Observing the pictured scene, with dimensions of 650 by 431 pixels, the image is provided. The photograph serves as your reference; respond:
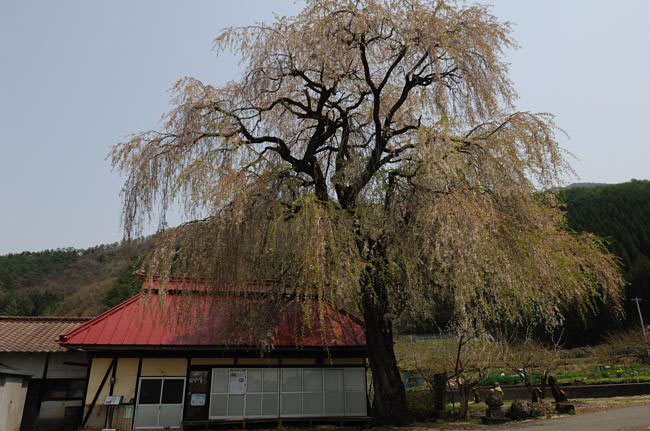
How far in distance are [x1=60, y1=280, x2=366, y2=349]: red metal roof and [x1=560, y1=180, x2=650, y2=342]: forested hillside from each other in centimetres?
3067

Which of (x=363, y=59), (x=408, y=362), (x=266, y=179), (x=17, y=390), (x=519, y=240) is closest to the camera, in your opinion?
(x=519, y=240)

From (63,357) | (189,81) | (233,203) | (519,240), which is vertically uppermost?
(189,81)

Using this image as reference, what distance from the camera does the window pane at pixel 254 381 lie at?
10.7 meters

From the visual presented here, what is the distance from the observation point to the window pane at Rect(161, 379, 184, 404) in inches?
412

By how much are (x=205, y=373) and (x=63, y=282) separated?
50.5 meters

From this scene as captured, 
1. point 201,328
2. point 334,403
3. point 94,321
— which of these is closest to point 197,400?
point 201,328

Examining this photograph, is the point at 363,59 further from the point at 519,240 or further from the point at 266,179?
the point at 519,240

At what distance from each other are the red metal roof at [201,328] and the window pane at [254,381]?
1.09 m

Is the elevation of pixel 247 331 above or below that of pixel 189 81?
below

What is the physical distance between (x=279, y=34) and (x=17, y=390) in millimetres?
10855

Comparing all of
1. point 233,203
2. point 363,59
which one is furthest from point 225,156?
point 363,59

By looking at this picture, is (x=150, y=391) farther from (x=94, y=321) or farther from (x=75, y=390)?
(x=75, y=390)

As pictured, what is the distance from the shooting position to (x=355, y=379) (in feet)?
36.6

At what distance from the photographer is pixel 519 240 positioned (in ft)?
22.9
